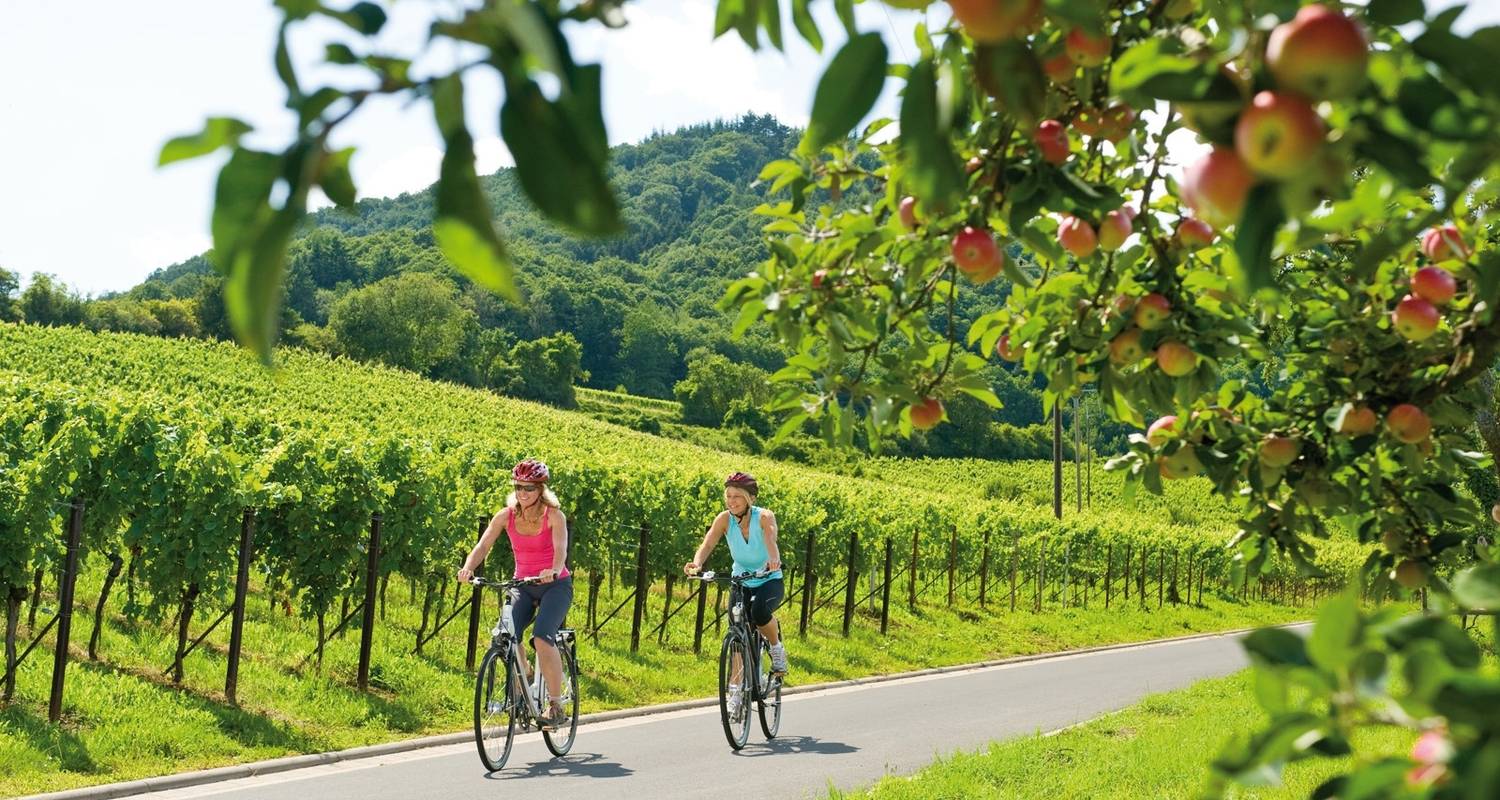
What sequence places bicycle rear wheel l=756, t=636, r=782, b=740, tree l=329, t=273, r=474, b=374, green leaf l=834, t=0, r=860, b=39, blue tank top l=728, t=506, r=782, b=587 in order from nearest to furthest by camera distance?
1. green leaf l=834, t=0, r=860, b=39
2. blue tank top l=728, t=506, r=782, b=587
3. bicycle rear wheel l=756, t=636, r=782, b=740
4. tree l=329, t=273, r=474, b=374

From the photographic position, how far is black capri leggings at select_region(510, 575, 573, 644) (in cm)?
736

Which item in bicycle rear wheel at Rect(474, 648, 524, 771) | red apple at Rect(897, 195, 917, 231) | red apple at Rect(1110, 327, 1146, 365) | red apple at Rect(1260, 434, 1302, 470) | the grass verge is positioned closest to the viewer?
red apple at Rect(897, 195, 917, 231)

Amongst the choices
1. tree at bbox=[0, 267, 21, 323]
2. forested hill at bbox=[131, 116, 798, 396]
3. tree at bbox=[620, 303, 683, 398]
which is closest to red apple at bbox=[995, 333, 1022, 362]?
forested hill at bbox=[131, 116, 798, 396]

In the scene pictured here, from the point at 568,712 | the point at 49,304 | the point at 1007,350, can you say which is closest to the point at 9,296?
the point at 49,304

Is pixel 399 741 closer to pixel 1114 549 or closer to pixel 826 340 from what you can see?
pixel 826 340

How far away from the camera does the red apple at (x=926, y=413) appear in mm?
2693

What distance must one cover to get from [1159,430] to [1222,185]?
7.11ft

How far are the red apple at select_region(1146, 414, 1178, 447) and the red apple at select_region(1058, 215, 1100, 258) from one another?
44.5 inches

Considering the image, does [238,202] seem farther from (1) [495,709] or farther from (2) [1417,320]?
(1) [495,709]

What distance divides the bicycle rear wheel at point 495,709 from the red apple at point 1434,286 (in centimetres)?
589

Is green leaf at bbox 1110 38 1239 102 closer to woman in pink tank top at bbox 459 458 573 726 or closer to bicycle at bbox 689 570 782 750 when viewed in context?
woman in pink tank top at bbox 459 458 573 726

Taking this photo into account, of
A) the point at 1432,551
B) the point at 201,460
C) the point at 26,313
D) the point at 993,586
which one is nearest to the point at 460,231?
the point at 1432,551

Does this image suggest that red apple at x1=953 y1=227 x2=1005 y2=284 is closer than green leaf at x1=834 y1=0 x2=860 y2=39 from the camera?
No

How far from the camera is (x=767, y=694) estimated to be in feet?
28.1
